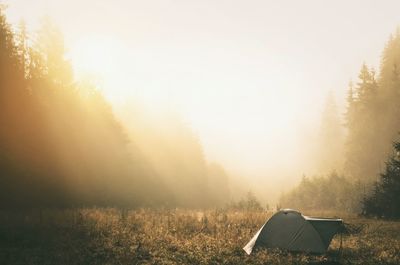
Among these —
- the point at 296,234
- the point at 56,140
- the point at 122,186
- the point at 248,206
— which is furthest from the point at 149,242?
the point at 122,186

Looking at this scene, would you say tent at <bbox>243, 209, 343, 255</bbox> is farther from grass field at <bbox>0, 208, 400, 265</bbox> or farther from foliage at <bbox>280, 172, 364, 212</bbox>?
foliage at <bbox>280, 172, 364, 212</bbox>

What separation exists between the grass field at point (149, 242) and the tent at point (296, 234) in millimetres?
446

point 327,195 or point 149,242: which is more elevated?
point 327,195

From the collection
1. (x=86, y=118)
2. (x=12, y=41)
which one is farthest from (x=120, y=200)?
(x=12, y=41)

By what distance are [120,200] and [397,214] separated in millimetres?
23715

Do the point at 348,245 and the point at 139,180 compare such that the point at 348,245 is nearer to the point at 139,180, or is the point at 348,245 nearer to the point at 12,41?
→ the point at 12,41

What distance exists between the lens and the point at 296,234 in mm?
16703

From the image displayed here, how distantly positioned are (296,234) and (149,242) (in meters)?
5.93

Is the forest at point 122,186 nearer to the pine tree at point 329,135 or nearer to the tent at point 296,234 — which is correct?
the tent at point 296,234

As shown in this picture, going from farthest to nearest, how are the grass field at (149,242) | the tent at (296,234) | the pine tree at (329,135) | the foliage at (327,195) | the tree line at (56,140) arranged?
the pine tree at (329,135) < the foliage at (327,195) < the tree line at (56,140) < the tent at (296,234) < the grass field at (149,242)

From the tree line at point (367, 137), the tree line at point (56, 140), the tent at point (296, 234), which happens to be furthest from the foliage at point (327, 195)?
the tent at point (296, 234)

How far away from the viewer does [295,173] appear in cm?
10031

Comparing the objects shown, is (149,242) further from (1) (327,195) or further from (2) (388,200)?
(1) (327,195)

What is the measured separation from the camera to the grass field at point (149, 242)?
15.1m
